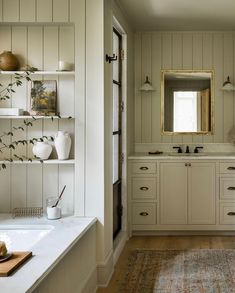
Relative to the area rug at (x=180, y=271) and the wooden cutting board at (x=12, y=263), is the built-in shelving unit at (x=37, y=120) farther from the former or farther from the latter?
the wooden cutting board at (x=12, y=263)

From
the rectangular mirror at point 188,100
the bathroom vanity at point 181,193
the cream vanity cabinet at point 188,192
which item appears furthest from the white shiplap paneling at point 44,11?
the rectangular mirror at point 188,100

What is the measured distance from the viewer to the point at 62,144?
3.63m

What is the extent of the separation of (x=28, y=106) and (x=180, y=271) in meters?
1.96

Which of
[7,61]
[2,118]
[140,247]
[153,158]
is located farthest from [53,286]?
[153,158]

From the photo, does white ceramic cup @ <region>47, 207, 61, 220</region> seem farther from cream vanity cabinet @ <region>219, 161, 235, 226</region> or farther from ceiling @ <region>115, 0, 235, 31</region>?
cream vanity cabinet @ <region>219, 161, 235, 226</region>

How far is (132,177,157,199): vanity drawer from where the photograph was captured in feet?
17.5

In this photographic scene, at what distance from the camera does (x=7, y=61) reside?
12.0 ft

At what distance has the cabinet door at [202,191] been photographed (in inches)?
209

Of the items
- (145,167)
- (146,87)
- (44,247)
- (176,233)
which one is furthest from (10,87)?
(176,233)

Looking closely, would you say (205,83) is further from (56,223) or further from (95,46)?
(56,223)

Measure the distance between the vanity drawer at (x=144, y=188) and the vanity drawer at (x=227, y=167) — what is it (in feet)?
2.64

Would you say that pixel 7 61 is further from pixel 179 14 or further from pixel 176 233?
pixel 176 233

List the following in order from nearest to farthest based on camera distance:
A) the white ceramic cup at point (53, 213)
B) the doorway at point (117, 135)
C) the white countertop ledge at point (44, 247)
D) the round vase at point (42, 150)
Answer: the white countertop ledge at point (44, 247), the white ceramic cup at point (53, 213), the round vase at point (42, 150), the doorway at point (117, 135)

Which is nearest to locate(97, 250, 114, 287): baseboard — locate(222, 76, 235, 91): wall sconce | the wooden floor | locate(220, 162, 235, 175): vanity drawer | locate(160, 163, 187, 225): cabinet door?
the wooden floor
